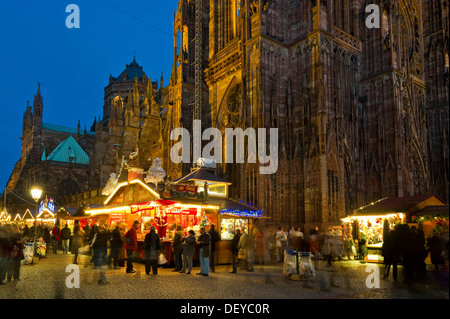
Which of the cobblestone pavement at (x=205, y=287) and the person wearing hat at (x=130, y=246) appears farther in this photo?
the person wearing hat at (x=130, y=246)

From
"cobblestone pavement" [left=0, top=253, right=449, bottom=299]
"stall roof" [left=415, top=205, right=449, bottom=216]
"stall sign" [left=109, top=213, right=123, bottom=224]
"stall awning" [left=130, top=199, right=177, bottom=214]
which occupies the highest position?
"stall awning" [left=130, top=199, right=177, bottom=214]

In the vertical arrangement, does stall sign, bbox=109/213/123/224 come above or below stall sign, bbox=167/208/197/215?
below

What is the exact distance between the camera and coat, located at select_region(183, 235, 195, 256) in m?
13.0

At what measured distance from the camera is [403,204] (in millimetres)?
16125

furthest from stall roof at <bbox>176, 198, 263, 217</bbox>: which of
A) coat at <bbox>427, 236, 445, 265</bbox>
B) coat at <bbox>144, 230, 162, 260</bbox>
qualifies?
coat at <bbox>427, 236, 445, 265</bbox>

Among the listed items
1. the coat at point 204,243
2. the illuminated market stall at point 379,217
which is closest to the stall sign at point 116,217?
the coat at point 204,243

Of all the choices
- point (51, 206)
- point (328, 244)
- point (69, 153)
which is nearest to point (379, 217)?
point (328, 244)

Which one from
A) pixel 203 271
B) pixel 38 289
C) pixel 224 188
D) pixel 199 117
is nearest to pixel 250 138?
pixel 224 188

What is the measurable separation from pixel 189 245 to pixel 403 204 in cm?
901

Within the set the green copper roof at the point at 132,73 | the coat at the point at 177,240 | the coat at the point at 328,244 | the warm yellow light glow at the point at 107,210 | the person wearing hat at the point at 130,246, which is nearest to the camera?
the person wearing hat at the point at 130,246

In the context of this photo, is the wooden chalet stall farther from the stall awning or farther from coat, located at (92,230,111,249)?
coat, located at (92,230,111,249)

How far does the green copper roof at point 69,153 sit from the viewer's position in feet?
184

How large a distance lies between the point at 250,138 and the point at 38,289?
14897 mm

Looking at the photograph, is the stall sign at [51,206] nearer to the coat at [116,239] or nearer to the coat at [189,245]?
the coat at [116,239]
